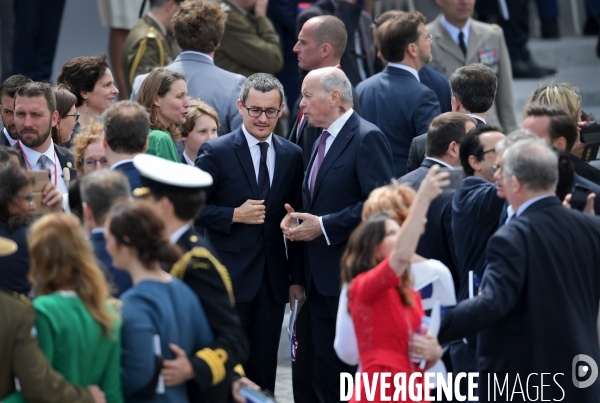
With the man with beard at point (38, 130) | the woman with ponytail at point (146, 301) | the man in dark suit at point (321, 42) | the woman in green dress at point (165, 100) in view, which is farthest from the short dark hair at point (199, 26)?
the woman with ponytail at point (146, 301)

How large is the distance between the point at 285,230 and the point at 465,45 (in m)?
3.34

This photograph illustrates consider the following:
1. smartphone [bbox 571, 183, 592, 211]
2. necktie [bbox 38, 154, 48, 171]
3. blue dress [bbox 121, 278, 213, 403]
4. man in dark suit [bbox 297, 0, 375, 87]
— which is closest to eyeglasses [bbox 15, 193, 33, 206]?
blue dress [bbox 121, 278, 213, 403]

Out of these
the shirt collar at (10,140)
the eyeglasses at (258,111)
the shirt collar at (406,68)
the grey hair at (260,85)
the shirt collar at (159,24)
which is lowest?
the shirt collar at (406,68)

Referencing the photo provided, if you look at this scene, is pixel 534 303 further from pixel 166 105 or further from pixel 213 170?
pixel 166 105

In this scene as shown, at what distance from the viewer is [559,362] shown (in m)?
4.28

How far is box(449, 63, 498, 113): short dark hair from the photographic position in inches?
245

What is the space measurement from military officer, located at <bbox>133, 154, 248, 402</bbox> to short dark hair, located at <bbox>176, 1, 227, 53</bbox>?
2.90 meters

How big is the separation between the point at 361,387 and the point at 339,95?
222 centimetres

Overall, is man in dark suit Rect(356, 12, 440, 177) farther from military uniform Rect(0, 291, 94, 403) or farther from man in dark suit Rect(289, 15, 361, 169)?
military uniform Rect(0, 291, 94, 403)

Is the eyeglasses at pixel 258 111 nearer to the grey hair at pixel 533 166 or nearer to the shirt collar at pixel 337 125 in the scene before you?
the shirt collar at pixel 337 125

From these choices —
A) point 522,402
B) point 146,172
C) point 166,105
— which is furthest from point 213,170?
point 522,402

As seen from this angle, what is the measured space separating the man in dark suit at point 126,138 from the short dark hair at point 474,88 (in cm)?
233

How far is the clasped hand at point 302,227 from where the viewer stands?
554cm

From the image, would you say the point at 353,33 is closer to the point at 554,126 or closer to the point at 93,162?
the point at 554,126
